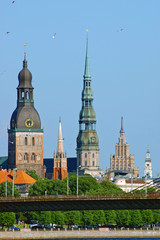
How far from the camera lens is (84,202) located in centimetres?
16038

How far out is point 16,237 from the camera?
7564 inches

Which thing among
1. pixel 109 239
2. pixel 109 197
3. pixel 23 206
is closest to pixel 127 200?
pixel 109 197

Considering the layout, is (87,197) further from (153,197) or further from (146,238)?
(146,238)

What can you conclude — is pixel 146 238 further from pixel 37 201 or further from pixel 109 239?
pixel 37 201

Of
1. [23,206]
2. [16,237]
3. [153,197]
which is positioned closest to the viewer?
[153,197]

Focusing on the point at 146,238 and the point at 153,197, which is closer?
the point at 153,197

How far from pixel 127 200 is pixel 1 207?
20005 millimetres

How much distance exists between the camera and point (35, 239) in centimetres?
19212

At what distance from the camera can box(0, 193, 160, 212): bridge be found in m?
156

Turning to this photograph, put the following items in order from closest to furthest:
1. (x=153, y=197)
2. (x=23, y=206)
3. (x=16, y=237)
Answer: (x=153, y=197), (x=23, y=206), (x=16, y=237)

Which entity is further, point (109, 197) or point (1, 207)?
point (1, 207)

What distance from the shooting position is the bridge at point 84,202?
156 meters

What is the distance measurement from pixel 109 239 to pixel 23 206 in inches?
1238

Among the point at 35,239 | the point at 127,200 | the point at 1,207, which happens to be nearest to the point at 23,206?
the point at 1,207
